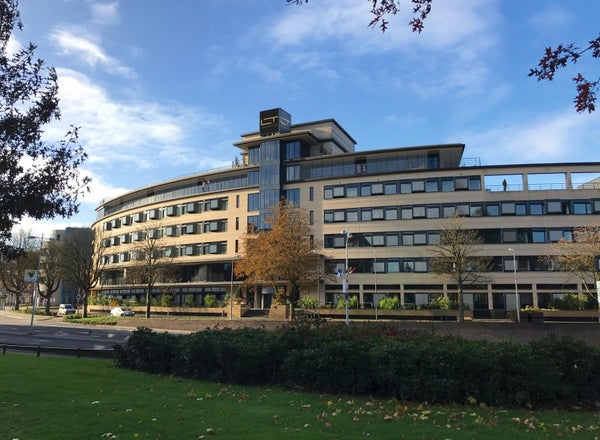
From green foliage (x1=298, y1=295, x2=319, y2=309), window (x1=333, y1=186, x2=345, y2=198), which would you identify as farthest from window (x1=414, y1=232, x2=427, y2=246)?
green foliage (x1=298, y1=295, x2=319, y2=309)

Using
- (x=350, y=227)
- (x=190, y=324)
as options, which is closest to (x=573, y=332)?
(x=190, y=324)

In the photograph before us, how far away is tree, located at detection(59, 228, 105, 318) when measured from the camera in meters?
64.6

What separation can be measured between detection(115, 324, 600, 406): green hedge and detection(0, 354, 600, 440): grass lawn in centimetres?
46

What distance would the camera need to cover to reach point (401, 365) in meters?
10.5

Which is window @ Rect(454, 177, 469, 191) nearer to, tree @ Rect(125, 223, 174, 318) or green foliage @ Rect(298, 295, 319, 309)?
green foliage @ Rect(298, 295, 319, 309)

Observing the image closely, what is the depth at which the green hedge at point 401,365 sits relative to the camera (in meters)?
9.73

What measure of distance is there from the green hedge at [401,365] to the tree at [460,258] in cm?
3784

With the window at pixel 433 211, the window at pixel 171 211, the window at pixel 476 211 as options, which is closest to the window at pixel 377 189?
the window at pixel 433 211

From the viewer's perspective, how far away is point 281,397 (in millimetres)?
10688

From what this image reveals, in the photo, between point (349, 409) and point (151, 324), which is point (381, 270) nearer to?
point (151, 324)

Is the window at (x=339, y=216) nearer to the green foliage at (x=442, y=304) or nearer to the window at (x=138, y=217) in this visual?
the green foliage at (x=442, y=304)

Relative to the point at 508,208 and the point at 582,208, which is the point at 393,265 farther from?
the point at 582,208

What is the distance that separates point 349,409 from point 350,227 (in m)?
Result: 57.7

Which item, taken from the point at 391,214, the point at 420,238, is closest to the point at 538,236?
the point at 420,238
